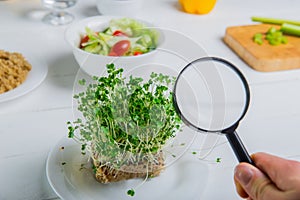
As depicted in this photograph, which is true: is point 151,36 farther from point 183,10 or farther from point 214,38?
point 183,10

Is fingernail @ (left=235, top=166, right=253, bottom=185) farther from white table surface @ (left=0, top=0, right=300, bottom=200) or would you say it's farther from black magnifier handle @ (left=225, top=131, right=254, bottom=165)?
white table surface @ (left=0, top=0, right=300, bottom=200)

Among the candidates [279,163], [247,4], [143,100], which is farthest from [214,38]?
[279,163]

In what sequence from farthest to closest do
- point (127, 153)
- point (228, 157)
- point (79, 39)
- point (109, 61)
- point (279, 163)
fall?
1. point (79, 39)
2. point (109, 61)
3. point (228, 157)
4. point (127, 153)
5. point (279, 163)

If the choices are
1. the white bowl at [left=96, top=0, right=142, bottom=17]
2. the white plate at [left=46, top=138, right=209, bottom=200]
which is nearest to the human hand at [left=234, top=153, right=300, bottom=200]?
the white plate at [left=46, top=138, right=209, bottom=200]

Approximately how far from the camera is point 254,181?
656mm

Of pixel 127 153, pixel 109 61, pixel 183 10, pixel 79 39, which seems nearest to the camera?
pixel 127 153

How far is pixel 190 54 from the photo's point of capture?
960 mm

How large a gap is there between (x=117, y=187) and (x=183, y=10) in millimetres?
896

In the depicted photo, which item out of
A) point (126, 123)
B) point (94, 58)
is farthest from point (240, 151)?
point (94, 58)

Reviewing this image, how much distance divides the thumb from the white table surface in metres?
0.16

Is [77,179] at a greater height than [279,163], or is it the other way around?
[279,163]

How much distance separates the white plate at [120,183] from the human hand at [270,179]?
15cm

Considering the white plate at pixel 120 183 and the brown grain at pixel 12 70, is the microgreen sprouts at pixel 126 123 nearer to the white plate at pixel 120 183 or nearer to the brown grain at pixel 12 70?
the white plate at pixel 120 183

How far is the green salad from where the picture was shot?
1.11m
